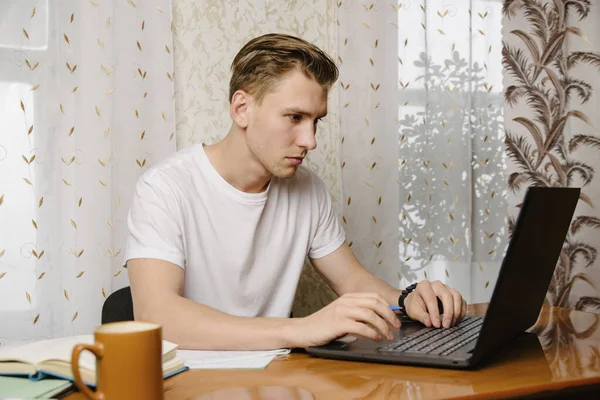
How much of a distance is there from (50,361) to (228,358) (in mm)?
298

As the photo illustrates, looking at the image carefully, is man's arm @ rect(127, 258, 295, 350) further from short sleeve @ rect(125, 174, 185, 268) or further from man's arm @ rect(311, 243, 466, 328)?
man's arm @ rect(311, 243, 466, 328)

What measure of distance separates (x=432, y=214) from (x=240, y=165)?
1.15 meters

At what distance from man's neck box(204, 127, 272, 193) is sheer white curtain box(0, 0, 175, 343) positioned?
0.52 meters

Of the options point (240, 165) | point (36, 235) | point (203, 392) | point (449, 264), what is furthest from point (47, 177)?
point (449, 264)

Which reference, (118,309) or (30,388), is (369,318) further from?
(118,309)

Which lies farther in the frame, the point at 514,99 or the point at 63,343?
the point at 514,99

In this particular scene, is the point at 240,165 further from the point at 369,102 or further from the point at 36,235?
the point at 369,102

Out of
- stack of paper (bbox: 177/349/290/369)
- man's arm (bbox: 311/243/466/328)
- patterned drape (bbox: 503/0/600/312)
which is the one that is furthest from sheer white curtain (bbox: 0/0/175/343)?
patterned drape (bbox: 503/0/600/312)

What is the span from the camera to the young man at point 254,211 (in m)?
1.49

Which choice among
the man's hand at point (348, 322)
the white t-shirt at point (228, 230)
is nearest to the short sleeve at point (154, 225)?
the white t-shirt at point (228, 230)

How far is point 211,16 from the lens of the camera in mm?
2307

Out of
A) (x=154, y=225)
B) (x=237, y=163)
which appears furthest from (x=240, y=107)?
(x=154, y=225)

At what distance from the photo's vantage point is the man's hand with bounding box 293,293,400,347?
111cm

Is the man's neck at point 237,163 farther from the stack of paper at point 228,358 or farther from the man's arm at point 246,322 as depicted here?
the stack of paper at point 228,358
